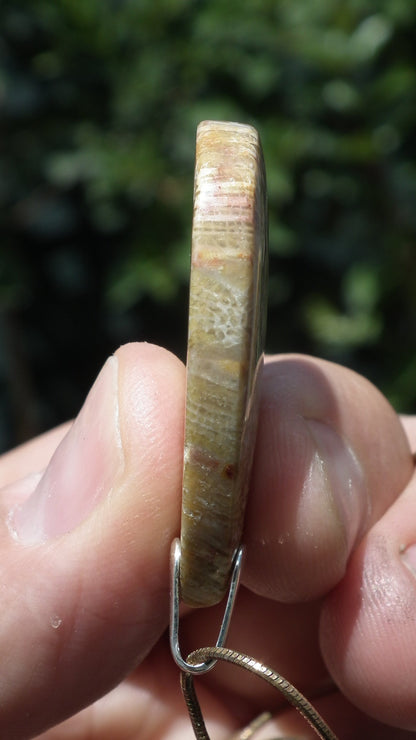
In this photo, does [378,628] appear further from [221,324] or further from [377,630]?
[221,324]

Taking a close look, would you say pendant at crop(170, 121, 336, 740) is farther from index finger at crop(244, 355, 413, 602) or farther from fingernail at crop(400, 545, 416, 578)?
fingernail at crop(400, 545, 416, 578)

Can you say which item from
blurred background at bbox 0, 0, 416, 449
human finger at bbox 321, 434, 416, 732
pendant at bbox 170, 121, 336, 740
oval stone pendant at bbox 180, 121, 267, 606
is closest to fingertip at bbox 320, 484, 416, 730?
human finger at bbox 321, 434, 416, 732

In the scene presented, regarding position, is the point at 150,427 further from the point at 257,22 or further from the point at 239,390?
the point at 257,22

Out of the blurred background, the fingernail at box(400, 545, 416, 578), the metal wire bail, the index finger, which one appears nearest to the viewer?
the metal wire bail

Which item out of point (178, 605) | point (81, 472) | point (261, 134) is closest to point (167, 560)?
point (178, 605)

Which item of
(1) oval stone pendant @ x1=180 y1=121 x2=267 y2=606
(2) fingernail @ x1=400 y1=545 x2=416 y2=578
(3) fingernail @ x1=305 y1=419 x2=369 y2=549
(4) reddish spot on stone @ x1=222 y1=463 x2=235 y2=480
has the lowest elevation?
(2) fingernail @ x1=400 y1=545 x2=416 y2=578

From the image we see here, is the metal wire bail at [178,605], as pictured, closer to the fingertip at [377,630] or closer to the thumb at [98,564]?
the thumb at [98,564]

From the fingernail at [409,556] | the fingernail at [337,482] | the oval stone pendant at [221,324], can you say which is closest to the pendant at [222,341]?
the oval stone pendant at [221,324]
